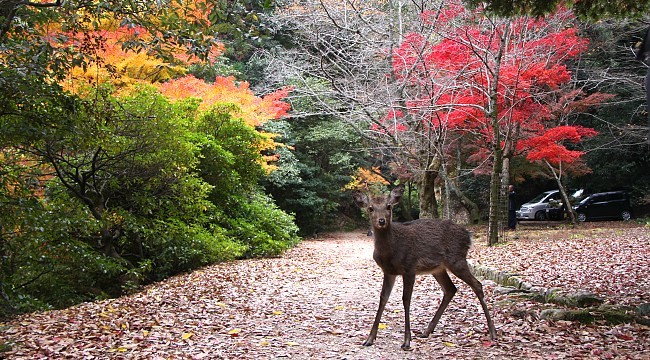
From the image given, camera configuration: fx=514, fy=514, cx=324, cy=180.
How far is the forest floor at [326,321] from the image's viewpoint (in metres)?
4.92

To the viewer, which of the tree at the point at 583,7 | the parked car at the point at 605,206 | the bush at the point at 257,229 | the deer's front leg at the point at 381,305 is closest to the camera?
the deer's front leg at the point at 381,305

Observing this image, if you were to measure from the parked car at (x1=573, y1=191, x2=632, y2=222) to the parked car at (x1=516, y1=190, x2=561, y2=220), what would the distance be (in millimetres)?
1622

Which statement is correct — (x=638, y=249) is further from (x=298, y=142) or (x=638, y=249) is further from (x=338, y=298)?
(x=298, y=142)

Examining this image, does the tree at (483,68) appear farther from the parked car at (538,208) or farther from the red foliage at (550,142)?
the parked car at (538,208)

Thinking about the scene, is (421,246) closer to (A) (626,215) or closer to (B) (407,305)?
(B) (407,305)

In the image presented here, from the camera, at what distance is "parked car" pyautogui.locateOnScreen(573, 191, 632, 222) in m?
24.1

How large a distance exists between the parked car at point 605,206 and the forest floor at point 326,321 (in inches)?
597

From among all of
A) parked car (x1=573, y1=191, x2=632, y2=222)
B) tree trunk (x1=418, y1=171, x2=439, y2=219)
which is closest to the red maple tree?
tree trunk (x1=418, y1=171, x2=439, y2=219)

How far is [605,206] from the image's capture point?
79.1ft

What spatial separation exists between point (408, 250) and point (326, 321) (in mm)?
1744

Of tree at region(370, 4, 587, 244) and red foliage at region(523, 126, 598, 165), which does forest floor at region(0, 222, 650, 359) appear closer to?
tree at region(370, 4, 587, 244)

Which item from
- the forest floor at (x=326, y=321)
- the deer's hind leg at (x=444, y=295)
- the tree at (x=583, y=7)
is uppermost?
the tree at (x=583, y=7)

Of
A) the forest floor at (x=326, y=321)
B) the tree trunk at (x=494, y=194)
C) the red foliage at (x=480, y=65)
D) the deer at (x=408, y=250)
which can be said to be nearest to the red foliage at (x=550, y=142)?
the red foliage at (x=480, y=65)

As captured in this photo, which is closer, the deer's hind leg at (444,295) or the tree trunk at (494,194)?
the deer's hind leg at (444,295)
